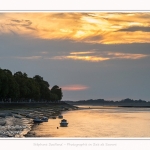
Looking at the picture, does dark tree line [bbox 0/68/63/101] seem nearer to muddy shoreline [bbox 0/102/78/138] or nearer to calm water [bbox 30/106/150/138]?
muddy shoreline [bbox 0/102/78/138]

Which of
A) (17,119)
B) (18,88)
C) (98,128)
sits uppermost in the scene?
(18,88)

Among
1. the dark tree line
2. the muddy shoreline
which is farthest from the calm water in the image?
the dark tree line

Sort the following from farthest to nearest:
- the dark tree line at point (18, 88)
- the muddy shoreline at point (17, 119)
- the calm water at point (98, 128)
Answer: the dark tree line at point (18, 88)
the calm water at point (98, 128)
the muddy shoreline at point (17, 119)

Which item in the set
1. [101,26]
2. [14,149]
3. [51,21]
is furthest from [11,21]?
[14,149]

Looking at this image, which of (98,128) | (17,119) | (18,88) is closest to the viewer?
(98,128)

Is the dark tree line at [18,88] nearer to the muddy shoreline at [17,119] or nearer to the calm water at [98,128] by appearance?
the muddy shoreline at [17,119]

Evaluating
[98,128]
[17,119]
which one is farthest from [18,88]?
[98,128]

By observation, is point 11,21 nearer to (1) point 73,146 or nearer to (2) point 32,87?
(1) point 73,146

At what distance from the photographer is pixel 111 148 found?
36.6 ft

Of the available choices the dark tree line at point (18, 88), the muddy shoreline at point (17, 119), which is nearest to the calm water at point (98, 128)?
the muddy shoreline at point (17, 119)

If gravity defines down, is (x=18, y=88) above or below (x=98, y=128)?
above

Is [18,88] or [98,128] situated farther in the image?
[18,88]

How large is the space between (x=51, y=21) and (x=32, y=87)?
43756 mm

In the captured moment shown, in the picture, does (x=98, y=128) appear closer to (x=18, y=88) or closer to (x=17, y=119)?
(x=17, y=119)
